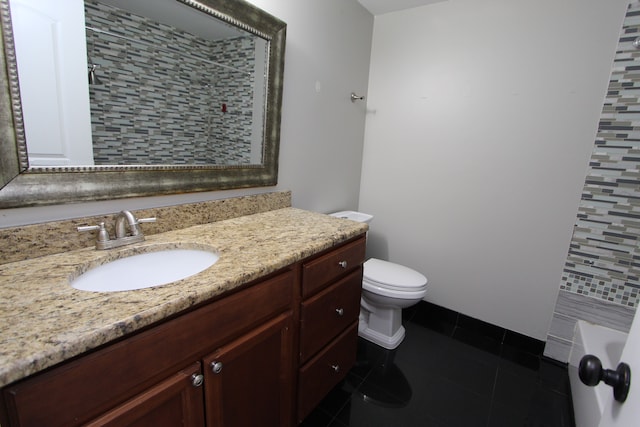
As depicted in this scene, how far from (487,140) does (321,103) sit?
1.09 meters

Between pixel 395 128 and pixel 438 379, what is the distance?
5.54 ft

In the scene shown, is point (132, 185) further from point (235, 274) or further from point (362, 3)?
point (362, 3)

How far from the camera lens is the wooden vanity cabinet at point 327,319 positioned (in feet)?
4.17

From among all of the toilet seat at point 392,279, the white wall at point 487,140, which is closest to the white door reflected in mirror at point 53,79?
the toilet seat at point 392,279

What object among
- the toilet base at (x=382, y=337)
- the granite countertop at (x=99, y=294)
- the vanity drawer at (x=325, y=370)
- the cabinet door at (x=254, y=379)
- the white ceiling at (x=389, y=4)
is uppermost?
the white ceiling at (x=389, y=4)

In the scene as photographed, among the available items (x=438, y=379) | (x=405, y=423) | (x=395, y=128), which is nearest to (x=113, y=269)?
(x=405, y=423)

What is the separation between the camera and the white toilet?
1891mm

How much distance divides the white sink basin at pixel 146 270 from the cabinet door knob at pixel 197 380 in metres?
0.33

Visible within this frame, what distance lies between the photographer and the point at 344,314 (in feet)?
5.06

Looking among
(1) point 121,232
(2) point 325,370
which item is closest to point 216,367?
(1) point 121,232

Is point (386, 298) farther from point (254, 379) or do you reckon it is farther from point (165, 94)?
point (165, 94)

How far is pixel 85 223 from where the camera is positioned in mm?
1051

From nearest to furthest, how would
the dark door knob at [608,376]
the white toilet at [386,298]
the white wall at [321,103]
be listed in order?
the dark door knob at [608,376]
the white wall at [321,103]
the white toilet at [386,298]

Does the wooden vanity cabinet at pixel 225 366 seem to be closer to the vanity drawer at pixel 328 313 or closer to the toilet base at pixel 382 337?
the vanity drawer at pixel 328 313
